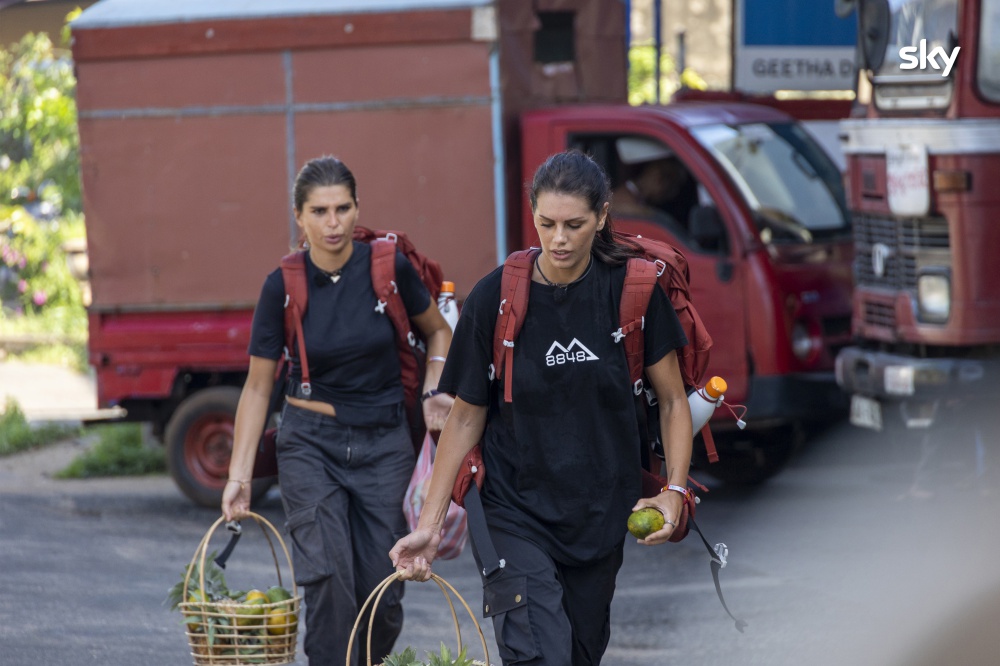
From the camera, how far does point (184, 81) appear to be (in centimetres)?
885

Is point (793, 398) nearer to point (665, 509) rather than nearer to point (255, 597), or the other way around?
point (255, 597)

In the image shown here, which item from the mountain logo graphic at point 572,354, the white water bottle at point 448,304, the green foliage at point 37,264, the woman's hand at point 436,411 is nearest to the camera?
the mountain logo graphic at point 572,354

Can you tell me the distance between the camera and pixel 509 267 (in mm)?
3832

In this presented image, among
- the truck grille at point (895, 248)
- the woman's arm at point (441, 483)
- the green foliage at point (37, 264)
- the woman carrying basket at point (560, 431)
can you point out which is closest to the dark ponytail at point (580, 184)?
the woman carrying basket at point (560, 431)

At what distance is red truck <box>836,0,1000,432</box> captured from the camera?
765cm

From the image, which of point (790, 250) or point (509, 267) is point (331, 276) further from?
point (790, 250)

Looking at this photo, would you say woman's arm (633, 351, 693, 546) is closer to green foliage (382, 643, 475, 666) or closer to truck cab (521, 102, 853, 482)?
green foliage (382, 643, 475, 666)

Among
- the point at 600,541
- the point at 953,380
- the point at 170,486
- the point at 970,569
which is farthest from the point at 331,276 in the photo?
the point at 170,486

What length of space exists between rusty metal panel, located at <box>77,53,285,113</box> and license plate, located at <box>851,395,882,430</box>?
3.85m

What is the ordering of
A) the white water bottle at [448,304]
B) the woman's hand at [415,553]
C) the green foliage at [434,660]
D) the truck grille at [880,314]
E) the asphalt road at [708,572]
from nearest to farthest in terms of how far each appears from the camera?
the green foliage at [434,660] → the woman's hand at [415,553] → the white water bottle at [448,304] → the asphalt road at [708,572] → the truck grille at [880,314]

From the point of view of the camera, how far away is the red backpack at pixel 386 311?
4.88 meters

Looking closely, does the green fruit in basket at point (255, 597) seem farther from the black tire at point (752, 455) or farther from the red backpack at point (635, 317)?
the black tire at point (752, 455)

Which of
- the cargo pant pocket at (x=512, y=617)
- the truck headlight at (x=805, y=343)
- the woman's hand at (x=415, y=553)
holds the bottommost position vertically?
the truck headlight at (x=805, y=343)

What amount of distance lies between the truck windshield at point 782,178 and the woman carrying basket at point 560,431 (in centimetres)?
473
